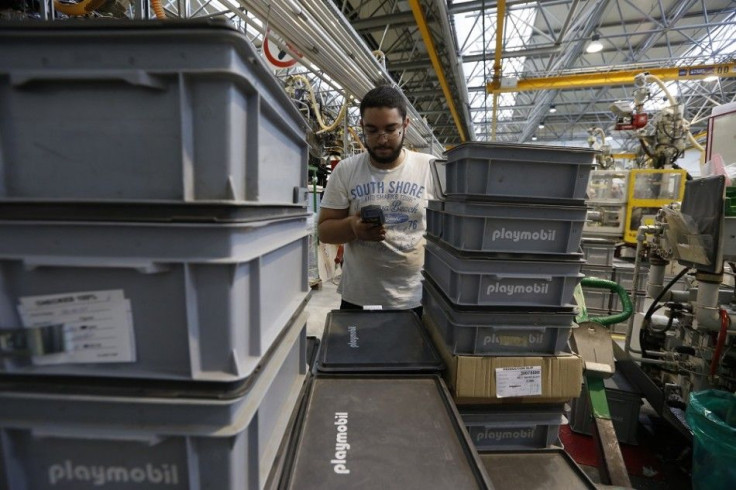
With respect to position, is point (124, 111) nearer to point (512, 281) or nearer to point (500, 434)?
point (512, 281)

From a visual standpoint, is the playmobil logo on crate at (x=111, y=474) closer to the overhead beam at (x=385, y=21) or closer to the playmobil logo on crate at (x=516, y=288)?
the playmobil logo on crate at (x=516, y=288)

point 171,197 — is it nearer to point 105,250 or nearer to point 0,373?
point 105,250

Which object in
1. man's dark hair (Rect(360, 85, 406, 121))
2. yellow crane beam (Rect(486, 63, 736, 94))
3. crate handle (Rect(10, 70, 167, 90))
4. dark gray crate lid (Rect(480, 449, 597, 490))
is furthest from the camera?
yellow crane beam (Rect(486, 63, 736, 94))

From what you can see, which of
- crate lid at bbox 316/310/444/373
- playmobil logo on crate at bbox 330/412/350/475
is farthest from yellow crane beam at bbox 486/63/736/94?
playmobil logo on crate at bbox 330/412/350/475

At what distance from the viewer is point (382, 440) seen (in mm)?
640

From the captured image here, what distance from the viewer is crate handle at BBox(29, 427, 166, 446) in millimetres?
422

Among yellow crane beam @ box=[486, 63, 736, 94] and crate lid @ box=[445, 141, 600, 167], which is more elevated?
yellow crane beam @ box=[486, 63, 736, 94]

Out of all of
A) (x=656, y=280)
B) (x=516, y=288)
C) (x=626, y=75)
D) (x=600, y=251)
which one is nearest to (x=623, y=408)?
(x=656, y=280)

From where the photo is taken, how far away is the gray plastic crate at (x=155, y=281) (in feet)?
1.36

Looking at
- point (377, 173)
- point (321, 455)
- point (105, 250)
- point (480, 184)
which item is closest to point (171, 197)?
point (105, 250)

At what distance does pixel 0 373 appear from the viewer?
43 centimetres

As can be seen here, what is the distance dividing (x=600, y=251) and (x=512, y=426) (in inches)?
128

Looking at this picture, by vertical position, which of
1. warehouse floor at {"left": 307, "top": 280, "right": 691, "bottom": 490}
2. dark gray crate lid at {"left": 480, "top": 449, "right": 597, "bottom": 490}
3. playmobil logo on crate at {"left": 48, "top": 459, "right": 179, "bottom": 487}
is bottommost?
warehouse floor at {"left": 307, "top": 280, "right": 691, "bottom": 490}

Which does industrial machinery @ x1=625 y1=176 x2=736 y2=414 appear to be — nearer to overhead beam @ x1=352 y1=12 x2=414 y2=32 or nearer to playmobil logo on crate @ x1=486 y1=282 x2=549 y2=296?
playmobil logo on crate @ x1=486 y1=282 x2=549 y2=296
